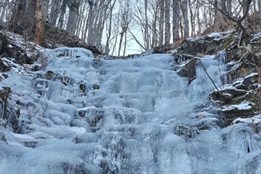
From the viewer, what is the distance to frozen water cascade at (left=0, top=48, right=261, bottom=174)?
15.6ft

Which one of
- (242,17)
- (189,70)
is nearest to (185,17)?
(189,70)

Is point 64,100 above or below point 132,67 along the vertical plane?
below

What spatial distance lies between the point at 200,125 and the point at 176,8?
8389mm

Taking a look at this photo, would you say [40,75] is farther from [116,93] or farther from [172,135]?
[172,135]

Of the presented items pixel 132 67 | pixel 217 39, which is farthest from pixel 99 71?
pixel 217 39

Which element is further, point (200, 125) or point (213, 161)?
point (200, 125)

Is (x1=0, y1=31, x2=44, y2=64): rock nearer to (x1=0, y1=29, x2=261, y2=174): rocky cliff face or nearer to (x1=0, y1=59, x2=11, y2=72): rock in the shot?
(x1=0, y1=29, x2=261, y2=174): rocky cliff face

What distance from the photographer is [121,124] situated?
6.23m

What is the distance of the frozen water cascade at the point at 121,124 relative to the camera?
15.6 ft

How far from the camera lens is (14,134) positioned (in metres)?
5.54

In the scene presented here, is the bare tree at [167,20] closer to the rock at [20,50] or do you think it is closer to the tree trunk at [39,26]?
the tree trunk at [39,26]

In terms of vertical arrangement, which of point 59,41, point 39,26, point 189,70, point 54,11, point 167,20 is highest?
point 54,11

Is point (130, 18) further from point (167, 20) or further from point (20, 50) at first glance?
point (20, 50)

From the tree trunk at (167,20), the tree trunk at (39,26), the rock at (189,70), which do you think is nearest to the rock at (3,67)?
the tree trunk at (39,26)
